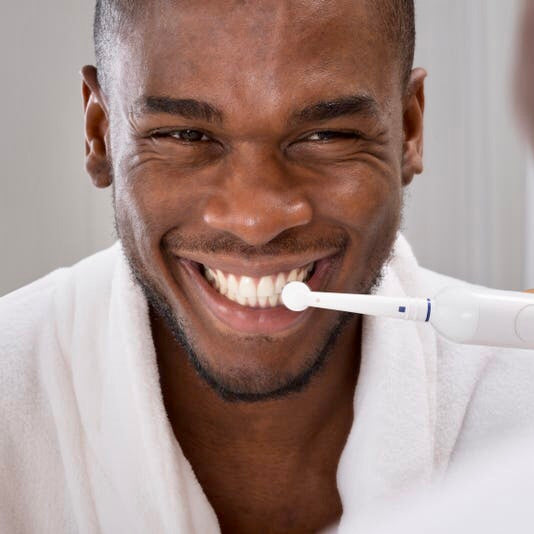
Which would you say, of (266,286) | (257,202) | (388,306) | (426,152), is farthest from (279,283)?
(426,152)

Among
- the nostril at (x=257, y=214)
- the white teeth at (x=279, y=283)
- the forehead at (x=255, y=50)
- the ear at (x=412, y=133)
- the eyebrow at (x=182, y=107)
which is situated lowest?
the white teeth at (x=279, y=283)

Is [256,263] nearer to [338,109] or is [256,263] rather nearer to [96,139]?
[338,109]

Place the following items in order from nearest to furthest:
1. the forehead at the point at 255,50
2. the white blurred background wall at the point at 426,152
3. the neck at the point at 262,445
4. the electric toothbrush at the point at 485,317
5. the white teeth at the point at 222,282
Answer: the electric toothbrush at the point at 485,317 < the forehead at the point at 255,50 < the white teeth at the point at 222,282 < the neck at the point at 262,445 < the white blurred background wall at the point at 426,152

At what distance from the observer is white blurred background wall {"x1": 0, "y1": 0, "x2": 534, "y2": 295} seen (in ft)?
4.76

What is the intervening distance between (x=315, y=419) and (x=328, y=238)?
0.30m

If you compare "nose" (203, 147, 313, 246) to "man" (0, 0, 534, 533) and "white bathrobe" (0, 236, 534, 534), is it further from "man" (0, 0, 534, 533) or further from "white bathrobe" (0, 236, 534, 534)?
"white bathrobe" (0, 236, 534, 534)

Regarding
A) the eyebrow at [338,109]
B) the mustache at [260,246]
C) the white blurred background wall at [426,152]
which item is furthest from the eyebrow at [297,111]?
the white blurred background wall at [426,152]

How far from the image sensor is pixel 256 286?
0.95m

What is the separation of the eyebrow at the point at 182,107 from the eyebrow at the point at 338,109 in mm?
81

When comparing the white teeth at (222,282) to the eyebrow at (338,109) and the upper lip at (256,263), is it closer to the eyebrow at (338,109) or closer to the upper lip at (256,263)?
the upper lip at (256,263)

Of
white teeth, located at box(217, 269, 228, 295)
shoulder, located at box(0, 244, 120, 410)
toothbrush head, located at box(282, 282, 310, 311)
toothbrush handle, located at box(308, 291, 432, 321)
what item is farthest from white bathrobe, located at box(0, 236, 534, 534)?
toothbrush handle, located at box(308, 291, 432, 321)

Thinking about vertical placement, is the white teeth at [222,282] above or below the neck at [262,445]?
above

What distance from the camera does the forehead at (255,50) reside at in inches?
34.3

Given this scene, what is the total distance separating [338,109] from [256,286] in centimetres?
20
